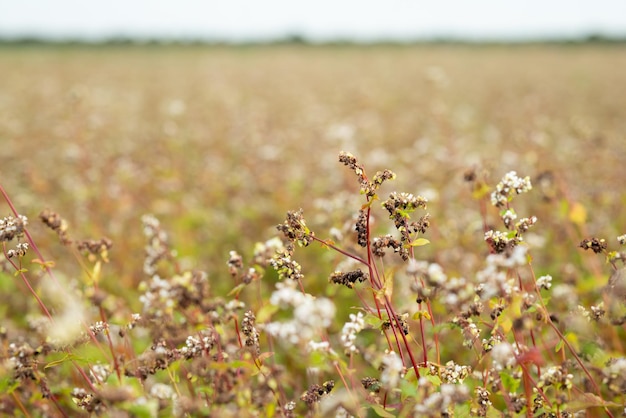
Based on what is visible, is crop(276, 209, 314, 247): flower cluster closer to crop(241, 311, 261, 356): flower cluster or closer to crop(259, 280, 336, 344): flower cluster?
crop(241, 311, 261, 356): flower cluster

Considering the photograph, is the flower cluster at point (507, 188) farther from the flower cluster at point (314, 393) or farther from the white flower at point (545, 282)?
the flower cluster at point (314, 393)

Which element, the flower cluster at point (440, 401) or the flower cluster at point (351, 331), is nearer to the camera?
the flower cluster at point (440, 401)

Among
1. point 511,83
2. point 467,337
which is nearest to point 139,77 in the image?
point 511,83

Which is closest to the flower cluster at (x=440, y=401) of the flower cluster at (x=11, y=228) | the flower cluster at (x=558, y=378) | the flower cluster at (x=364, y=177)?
the flower cluster at (x=558, y=378)

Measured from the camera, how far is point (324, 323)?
1435mm

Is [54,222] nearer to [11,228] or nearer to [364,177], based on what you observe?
[11,228]

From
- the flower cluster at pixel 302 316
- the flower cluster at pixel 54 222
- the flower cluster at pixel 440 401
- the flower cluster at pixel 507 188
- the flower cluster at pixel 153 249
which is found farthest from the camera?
the flower cluster at pixel 153 249

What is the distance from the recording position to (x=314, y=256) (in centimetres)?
519

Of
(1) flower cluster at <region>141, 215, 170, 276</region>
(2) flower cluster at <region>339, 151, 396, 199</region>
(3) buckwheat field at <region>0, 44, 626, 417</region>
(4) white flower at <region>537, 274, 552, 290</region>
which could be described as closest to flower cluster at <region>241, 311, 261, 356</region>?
(3) buckwheat field at <region>0, 44, 626, 417</region>

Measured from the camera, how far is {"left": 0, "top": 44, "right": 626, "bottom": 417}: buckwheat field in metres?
1.72

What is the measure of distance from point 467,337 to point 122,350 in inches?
63.1

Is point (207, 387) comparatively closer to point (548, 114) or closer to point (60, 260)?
point (60, 260)

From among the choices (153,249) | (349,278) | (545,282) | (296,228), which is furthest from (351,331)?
(153,249)

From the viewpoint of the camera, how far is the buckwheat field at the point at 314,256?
5.65ft
